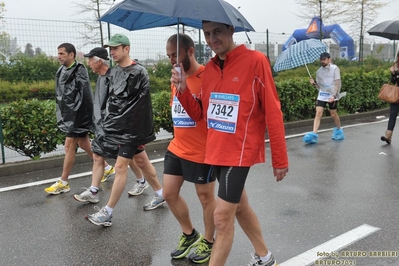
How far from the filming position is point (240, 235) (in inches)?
155

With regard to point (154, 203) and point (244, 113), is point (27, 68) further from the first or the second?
point (244, 113)

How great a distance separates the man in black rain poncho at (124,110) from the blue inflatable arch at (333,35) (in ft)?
45.3

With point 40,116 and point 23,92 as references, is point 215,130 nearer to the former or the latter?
point 40,116

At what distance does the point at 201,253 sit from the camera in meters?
3.47

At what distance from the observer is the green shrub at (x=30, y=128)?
6.48 m

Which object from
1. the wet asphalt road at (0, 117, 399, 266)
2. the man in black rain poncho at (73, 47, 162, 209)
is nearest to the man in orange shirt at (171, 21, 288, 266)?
the wet asphalt road at (0, 117, 399, 266)

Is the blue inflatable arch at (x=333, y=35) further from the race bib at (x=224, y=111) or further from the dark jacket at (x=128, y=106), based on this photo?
the race bib at (x=224, y=111)

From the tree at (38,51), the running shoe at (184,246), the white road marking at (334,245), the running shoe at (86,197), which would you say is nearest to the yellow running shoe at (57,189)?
the running shoe at (86,197)

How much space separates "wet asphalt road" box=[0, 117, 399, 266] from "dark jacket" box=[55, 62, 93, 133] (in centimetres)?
89

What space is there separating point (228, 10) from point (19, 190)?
4.07 m

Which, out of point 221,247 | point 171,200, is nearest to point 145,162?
point 171,200

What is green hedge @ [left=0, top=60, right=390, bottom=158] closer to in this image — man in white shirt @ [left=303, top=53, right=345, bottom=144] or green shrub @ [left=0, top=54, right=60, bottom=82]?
green shrub @ [left=0, top=54, right=60, bottom=82]

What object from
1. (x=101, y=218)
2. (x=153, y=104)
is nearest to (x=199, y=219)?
(x=101, y=218)

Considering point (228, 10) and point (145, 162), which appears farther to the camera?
point (145, 162)
